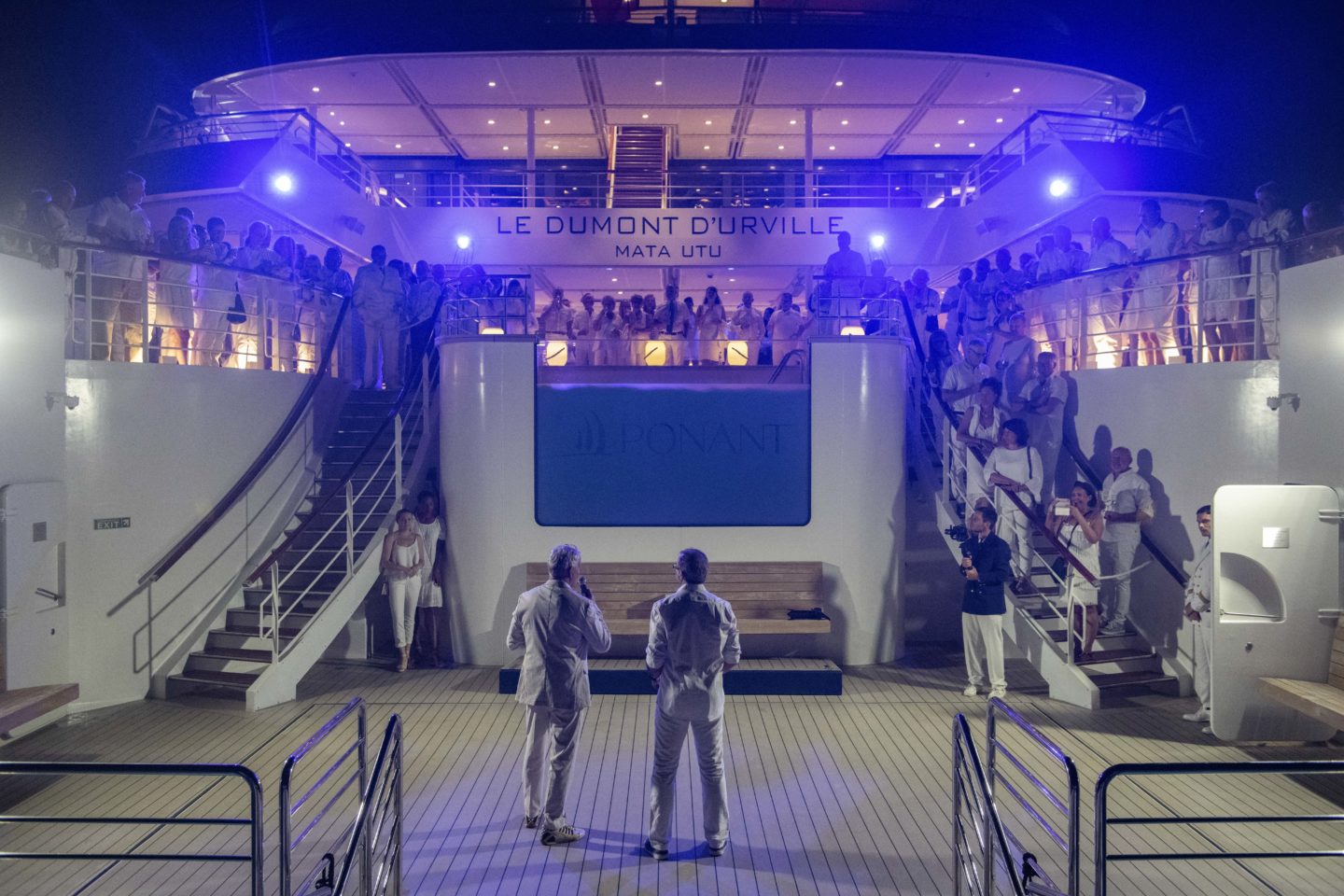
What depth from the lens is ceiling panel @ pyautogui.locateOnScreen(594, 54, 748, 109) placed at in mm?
15023

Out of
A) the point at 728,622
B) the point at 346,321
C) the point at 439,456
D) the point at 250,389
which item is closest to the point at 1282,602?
the point at 728,622

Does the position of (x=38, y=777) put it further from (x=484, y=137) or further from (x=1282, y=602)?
(x=484, y=137)

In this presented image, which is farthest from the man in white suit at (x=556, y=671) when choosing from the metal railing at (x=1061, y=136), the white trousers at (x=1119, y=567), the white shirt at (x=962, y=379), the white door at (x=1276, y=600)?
the metal railing at (x=1061, y=136)

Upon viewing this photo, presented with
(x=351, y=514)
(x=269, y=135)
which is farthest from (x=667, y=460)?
(x=269, y=135)

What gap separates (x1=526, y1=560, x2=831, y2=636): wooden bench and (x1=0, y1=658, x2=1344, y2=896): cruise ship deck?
3.25 ft

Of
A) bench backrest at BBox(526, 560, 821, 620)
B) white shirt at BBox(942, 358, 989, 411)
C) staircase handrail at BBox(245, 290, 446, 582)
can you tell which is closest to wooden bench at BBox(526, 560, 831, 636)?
bench backrest at BBox(526, 560, 821, 620)

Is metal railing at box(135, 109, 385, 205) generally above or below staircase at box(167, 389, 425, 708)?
above

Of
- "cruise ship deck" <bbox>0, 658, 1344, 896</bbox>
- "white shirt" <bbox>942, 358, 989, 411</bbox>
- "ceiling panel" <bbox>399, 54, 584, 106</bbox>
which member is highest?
"ceiling panel" <bbox>399, 54, 584, 106</bbox>

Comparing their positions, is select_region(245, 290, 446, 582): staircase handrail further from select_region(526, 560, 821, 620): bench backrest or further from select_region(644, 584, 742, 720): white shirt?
select_region(644, 584, 742, 720): white shirt

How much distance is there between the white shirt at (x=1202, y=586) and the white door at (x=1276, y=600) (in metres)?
0.52

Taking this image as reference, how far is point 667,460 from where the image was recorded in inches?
366

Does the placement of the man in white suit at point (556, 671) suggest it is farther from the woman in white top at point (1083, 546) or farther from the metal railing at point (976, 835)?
the woman in white top at point (1083, 546)

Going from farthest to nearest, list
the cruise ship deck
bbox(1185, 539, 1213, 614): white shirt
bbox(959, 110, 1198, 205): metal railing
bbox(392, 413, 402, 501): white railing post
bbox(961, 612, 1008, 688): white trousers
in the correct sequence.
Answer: bbox(959, 110, 1198, 205): metal railing → bbox(392, 413, 402, 501): white railing post → bbox(961, 612, 1008, 688): white trousers → bbox(1185, 539, 1213, 614): white shirt → the cruise ship deck

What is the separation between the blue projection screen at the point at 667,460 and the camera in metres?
9.25
